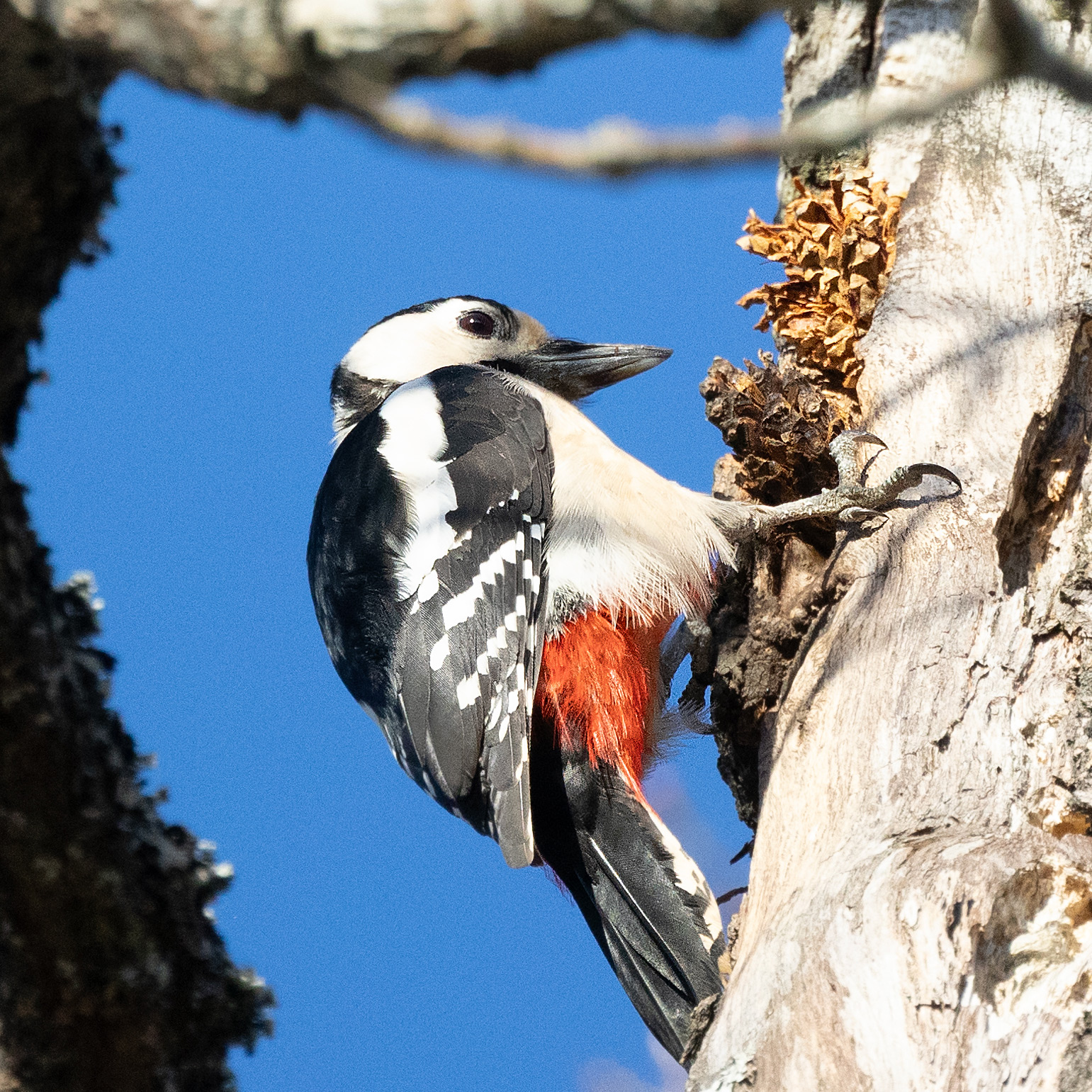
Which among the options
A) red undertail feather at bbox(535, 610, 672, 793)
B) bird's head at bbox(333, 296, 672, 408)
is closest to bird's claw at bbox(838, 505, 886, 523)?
red undertail feather at bbox(535, 610, 672, 793)

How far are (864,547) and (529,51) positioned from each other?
123 centimetres

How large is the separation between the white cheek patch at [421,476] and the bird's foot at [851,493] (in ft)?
2.23

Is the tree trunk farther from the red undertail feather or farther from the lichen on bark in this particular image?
the red undertail feather

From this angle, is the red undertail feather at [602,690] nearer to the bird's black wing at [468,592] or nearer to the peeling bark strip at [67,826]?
the bird's black wing at [468,592]

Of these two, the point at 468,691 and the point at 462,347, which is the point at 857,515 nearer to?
the point at 468,691

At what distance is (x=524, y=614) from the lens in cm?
241

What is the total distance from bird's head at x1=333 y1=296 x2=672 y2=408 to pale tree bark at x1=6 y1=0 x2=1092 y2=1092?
2.95ft

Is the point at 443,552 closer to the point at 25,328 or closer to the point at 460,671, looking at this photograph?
the point at 460,671

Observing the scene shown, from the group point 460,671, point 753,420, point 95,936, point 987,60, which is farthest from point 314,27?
point 460,671

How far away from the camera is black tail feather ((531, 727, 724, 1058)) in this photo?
2.11 m

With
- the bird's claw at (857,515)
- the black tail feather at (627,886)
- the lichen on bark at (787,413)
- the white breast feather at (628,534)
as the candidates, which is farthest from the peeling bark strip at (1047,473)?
the black tail feather at (627,886)

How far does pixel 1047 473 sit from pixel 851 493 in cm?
29

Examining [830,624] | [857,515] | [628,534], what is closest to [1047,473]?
[857,515]

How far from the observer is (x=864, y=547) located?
6.19ft
